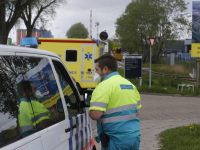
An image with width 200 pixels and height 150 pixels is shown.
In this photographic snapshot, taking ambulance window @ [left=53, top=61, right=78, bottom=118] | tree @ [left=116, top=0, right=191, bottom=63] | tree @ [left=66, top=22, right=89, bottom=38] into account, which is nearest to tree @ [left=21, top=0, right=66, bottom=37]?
tree @ [left=116, top=0, right=191, bottom=63]

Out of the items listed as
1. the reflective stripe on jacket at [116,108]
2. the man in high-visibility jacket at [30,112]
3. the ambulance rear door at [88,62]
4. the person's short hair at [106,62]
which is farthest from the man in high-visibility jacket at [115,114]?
the ambulance rear door at [88,62]

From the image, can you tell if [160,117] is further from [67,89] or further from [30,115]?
[30,115]

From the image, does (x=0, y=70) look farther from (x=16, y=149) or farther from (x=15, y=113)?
(x=16, y=149)

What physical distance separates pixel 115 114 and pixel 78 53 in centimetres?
1110

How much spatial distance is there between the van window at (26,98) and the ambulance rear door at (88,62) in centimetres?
1119

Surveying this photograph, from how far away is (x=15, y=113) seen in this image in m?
2.12

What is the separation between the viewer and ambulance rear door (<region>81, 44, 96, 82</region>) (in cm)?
1395

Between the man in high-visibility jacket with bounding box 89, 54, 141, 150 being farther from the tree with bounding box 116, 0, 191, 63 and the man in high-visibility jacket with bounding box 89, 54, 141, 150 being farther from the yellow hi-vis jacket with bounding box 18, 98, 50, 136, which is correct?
the tree with bounding box 116, 0, 191, 63

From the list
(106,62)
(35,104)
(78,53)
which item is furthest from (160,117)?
(35,104)

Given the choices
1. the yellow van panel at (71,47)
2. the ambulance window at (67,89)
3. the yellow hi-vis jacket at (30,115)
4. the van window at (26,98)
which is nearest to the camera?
the van window at (26,98)

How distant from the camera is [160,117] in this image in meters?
9.44

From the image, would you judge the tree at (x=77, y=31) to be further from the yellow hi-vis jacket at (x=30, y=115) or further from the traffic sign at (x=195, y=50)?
the yellow hi-vis jacket at (x=30, y=115)

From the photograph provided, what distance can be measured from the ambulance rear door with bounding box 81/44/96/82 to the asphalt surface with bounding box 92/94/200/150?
2757 millimetres

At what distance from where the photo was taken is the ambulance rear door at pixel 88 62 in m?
14.0
